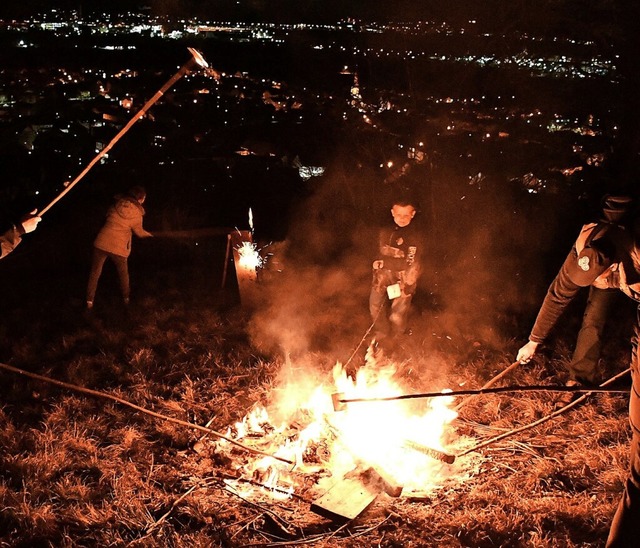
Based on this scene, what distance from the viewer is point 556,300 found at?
4.36 meters

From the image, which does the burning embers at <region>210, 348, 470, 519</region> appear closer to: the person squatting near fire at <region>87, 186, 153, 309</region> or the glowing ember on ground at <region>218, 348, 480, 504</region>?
the glowing ember on ground at <region>218, 348, 480, 504</region>

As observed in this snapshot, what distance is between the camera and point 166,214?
1121 centimetres

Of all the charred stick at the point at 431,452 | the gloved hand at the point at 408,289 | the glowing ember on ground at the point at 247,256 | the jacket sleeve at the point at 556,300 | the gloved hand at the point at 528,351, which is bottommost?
the charred stick at the point at 431,452

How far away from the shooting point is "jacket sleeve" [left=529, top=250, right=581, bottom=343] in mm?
4227

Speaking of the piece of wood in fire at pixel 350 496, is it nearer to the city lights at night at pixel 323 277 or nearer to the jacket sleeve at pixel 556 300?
the city lights at night at pixel 323 277

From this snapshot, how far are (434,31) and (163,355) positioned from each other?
30.3 feet

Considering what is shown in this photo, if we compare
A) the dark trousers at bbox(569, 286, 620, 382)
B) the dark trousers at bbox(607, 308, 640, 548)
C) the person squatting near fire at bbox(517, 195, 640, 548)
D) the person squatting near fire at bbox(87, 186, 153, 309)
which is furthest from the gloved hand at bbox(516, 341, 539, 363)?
the person squatting near fire at bbox(87, 186, 153, 309)

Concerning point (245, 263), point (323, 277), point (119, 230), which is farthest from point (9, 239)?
point (323, 277)

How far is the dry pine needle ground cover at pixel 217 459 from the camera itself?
158 inches

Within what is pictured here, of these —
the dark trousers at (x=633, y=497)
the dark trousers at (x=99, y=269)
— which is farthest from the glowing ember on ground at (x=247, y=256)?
the dark trousers at (x=633, y=497)

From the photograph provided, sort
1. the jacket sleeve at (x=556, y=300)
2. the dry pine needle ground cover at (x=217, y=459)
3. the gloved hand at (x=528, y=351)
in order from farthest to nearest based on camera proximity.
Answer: the gloved hand at (x=528, y=351) → the jacket sleeve at (x=556, y=300) → the dry pine needle ground cover at (x=217, y=459)

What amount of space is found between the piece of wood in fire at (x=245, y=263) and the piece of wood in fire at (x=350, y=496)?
3.64m

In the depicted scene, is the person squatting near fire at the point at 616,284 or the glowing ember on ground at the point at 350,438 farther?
the glowing ember on ground at the point at 350,438

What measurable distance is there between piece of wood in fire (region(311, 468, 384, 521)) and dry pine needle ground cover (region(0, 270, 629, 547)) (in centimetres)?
8
